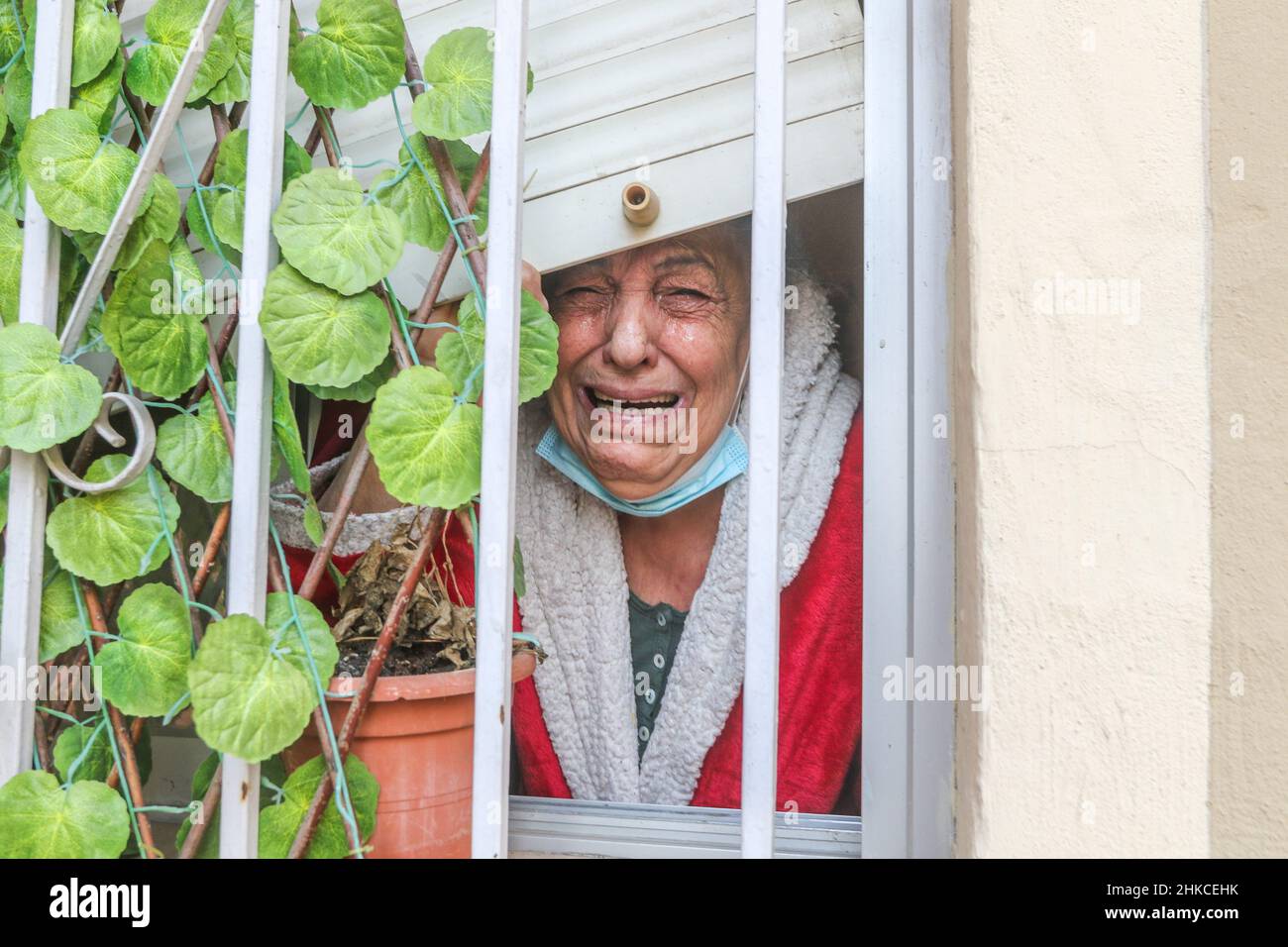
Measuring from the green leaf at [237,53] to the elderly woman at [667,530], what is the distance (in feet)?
1.45

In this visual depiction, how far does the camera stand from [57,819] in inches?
44.0

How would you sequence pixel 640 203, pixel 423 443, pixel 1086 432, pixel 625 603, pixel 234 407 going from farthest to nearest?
pixel 625 603 → pixel 640 203 → pixel 234 407 → pixel 423 443 → pixel 1086 432

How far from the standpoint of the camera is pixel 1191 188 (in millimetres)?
975

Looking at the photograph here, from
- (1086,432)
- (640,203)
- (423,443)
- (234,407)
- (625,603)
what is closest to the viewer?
(1086,432)

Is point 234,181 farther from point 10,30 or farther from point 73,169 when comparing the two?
point 10,30

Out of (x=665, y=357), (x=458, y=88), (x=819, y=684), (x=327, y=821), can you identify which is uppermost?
(x=458, y=88)

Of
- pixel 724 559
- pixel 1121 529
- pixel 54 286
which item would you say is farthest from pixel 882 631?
pixel 54 286

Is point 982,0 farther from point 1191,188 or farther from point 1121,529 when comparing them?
point 1121,529

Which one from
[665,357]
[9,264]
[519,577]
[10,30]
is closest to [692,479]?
[665,357]

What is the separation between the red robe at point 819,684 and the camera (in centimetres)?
135

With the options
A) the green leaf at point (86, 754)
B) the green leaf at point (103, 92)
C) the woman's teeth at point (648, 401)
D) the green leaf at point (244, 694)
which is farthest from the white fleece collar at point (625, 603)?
the green leaf at point (103, 92)

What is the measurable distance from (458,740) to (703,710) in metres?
0.40

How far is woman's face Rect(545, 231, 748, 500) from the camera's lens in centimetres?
146

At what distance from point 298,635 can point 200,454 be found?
10.1 inches
